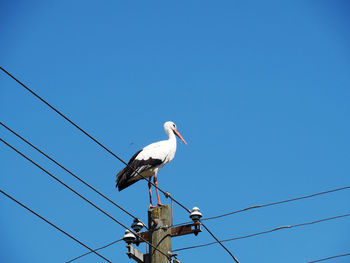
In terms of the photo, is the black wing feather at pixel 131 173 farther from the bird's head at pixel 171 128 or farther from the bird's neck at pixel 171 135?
the bird's head at pixel 171 128

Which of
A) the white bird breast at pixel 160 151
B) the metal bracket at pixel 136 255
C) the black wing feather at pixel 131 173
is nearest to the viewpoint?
the metal bracket at pixel 136 255

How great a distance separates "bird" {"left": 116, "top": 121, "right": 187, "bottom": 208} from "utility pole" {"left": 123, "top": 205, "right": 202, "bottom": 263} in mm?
1965

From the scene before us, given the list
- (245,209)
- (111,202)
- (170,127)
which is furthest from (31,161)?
(170,127)

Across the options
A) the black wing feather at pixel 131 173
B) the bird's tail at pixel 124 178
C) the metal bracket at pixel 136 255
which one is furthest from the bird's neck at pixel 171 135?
the metal bracket at pixel 136 255

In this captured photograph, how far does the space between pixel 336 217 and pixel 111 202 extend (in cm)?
356

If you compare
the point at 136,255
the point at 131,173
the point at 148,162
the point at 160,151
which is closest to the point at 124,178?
the point at 131,173

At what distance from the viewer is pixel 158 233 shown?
8.35 m

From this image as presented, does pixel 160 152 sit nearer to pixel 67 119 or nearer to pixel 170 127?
pixel 170 127

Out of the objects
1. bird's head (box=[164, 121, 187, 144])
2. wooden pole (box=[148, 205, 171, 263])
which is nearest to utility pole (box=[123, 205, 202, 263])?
wooden pole (box=[148, 205, 171, 263])

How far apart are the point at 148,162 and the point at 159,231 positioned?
3.43 m

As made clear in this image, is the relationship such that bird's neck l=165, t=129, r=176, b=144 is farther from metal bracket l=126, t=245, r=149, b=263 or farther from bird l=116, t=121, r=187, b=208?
metal bracket l=126, t=245, r=149, b=263

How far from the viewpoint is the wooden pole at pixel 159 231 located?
26.7ft

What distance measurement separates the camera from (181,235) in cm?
849

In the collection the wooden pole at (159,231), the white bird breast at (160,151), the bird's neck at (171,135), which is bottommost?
the wooden pole at (159,231)
